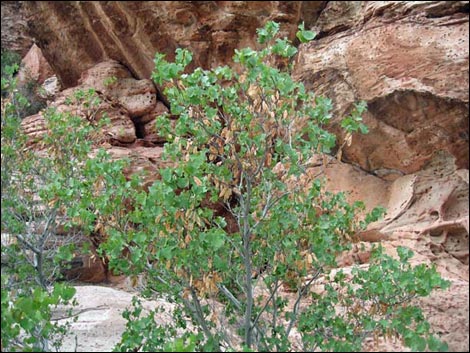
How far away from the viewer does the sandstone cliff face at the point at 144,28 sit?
9.95m

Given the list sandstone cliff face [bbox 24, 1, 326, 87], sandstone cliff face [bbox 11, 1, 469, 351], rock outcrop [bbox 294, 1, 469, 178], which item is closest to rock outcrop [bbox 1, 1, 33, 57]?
sandstone cliff face [bbox 24, 1, 326, 87]

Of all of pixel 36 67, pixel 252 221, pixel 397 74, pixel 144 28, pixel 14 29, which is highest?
pixel 14 29

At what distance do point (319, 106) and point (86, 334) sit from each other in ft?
14.2

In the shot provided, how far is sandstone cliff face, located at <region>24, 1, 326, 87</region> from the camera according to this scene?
9.95 meters

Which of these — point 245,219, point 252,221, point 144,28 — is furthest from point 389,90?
point 144,28

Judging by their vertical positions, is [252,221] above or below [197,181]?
below

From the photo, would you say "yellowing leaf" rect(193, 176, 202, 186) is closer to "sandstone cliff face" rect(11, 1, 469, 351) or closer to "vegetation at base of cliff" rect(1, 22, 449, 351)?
"vegetation at base of cliff" rect(1, 22, 449, 351)

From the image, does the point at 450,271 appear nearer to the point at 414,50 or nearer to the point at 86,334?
the point at 414,50

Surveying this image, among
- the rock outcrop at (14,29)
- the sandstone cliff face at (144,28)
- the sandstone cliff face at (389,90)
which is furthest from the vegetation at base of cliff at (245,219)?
the rock outcrop at (14,29)

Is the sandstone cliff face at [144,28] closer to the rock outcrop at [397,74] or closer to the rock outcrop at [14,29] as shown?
the rock outcrop at [397,74]

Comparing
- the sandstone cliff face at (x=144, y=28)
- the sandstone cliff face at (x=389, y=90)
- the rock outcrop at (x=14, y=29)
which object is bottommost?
the sandstone cliff face at (x=389, y=90)

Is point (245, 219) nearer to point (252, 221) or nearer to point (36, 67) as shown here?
point (252, 221)

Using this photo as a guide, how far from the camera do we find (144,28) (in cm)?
1117

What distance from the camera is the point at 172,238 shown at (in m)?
4.62
